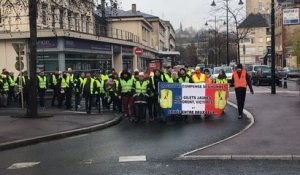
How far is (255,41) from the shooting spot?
133000 mm

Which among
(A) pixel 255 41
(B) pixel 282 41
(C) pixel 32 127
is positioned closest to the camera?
(C) pixel 32 127

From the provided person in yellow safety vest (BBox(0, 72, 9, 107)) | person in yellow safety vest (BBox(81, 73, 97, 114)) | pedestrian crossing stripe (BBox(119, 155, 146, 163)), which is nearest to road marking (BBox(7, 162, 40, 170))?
pedestrian crossing stripe (BBox(119, 155, 146, 163))

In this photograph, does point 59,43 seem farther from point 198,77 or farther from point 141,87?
point 141,87

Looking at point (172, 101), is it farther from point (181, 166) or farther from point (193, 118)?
point (181, 166)

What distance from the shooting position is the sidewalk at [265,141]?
32.6 ft

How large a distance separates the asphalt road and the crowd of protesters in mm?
1127

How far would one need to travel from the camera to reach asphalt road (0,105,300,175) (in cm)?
895

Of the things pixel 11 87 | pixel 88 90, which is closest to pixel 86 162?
pixel 88 90

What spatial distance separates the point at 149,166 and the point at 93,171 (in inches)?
40.1

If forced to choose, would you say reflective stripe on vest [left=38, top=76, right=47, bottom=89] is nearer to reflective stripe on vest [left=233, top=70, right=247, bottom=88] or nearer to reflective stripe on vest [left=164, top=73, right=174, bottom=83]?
reflective stripe on vest [left=164, top=73, right=174, bottom=83]

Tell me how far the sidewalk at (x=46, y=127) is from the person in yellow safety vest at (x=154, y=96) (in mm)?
1210

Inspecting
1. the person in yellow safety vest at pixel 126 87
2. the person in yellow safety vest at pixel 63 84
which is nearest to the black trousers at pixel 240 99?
the person in yellow safety vest at pixel 126 87

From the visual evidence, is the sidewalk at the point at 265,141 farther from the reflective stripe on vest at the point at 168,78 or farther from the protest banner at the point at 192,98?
the reflective stripe on vest at the point at 168,78

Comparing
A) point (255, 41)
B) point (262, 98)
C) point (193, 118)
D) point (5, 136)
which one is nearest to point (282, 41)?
point (255, 41)
